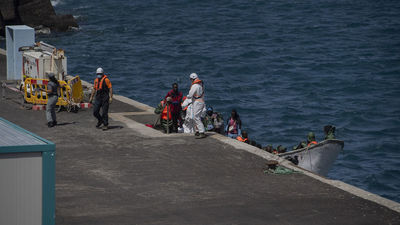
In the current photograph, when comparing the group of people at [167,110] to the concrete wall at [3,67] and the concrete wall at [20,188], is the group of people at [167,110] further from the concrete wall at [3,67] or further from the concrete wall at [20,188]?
the concrete wall at [3,67]

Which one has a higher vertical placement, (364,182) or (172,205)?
(172,205)

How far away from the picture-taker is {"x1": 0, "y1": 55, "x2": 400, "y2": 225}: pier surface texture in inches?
514

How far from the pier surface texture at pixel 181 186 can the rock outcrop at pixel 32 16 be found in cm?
3308

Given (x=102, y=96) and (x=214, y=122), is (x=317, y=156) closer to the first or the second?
(x=214, y=122)

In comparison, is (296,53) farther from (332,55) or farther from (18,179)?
(18,179)

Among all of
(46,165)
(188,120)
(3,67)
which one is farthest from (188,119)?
(3,67)

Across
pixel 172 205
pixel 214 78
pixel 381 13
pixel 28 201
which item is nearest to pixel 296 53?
pixel 214 78

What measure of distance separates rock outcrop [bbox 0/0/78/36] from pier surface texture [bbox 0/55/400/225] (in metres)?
33.1

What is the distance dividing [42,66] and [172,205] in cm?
1162

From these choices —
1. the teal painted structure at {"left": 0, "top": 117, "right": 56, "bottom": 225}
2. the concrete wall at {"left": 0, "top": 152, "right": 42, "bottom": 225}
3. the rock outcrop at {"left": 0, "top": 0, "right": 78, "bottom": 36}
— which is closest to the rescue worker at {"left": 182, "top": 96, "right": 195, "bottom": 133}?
the teal painted structure at {"left": 0, "top": 117, "right": 56, "bottom": 225}

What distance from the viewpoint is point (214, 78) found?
44.4 metres

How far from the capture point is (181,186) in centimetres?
1486

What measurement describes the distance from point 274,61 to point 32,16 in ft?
59.5

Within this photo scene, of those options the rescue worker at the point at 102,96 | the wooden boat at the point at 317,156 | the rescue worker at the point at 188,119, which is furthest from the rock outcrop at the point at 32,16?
the wooden boat at the point at 317,156
